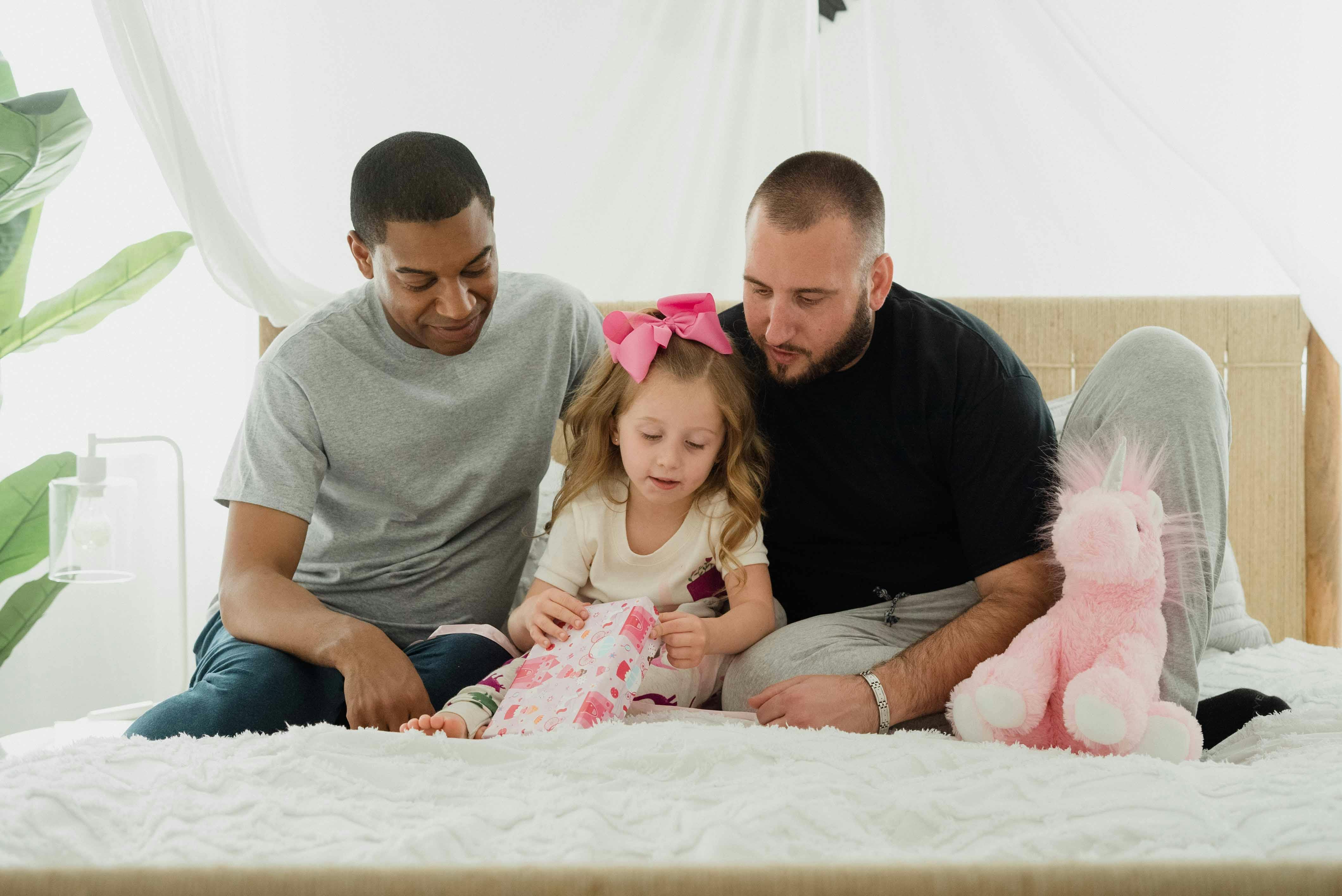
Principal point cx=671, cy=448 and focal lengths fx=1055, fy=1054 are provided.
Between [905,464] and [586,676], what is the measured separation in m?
0.60

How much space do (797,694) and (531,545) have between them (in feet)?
2.36

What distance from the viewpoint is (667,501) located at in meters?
1.66

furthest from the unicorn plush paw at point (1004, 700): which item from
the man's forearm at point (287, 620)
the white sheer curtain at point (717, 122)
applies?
the white sheer curtain at point (717, 122)

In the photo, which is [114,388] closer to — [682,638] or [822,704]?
[682,638]

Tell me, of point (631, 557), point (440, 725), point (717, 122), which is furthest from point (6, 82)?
point (440, 725)

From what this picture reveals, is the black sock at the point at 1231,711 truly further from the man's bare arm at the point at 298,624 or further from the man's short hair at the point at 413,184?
the man's short hair at the point at 413,184

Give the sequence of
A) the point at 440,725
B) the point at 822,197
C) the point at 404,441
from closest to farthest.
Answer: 1. the point at 440,725
2. the point at 822,197
3. the point at 404,441

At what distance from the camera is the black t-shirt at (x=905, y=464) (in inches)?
60.7

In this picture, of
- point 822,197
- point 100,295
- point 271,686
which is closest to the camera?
point 271,686

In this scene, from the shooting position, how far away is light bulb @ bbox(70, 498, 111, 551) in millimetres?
1980

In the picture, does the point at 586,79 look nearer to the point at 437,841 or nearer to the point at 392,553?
the point at 392,553

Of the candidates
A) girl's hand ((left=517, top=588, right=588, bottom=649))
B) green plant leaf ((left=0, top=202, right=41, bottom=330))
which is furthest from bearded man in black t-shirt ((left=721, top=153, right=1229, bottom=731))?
green plant leaf ((left=0, top=202, right=41, bottom=330))

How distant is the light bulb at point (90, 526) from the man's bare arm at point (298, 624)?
48 cm

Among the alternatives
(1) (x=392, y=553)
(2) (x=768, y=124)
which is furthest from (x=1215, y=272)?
(1) (x=392, y=553)
